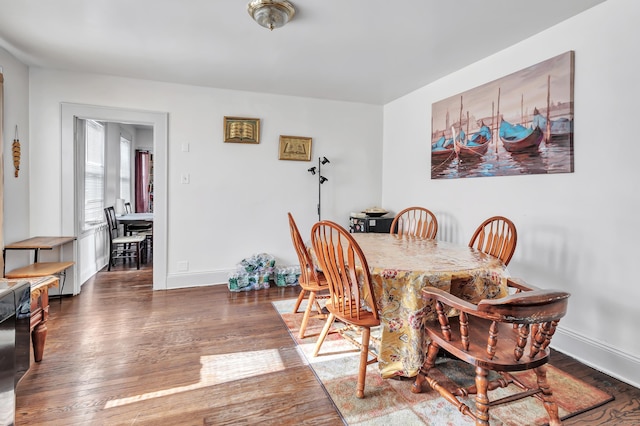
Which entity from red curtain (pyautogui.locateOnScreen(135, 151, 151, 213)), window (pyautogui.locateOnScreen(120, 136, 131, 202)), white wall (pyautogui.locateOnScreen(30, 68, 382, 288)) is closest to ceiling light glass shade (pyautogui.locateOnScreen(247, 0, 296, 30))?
white wall (pyautogui.locateOnScreen(30, 68, 382, 288))

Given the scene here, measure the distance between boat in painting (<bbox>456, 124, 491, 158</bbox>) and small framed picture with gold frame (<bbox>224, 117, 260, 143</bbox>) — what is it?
2.28 meters

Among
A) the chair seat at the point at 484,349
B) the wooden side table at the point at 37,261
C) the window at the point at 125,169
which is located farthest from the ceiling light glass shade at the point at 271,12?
the window at the point at 125,169

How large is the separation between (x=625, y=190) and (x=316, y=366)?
85.2 inches

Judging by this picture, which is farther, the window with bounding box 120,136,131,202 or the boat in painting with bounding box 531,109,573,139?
the window with bounding box 120,136,131,202

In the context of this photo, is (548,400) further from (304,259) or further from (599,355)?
(304,259)

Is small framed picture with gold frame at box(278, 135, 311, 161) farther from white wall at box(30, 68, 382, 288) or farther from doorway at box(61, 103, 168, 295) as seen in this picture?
doorway at box(61, 103, 168, 295)

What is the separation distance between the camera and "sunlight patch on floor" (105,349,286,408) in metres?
1.76

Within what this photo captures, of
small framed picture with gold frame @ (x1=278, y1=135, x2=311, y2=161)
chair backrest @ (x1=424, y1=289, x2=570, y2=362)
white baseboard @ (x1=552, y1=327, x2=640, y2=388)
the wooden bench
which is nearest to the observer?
chair backrest @ (x1=424, y1=289, x2=570, y2=362)

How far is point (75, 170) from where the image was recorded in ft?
11.0

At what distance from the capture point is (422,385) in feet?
5.92

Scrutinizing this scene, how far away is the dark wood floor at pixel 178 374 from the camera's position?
1.60m

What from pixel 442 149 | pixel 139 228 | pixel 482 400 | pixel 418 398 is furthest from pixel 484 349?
pixel 139 228

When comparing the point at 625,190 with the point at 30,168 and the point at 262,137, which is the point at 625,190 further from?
the point at 30,168

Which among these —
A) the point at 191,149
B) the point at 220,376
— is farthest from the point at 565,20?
the point at 191,149
